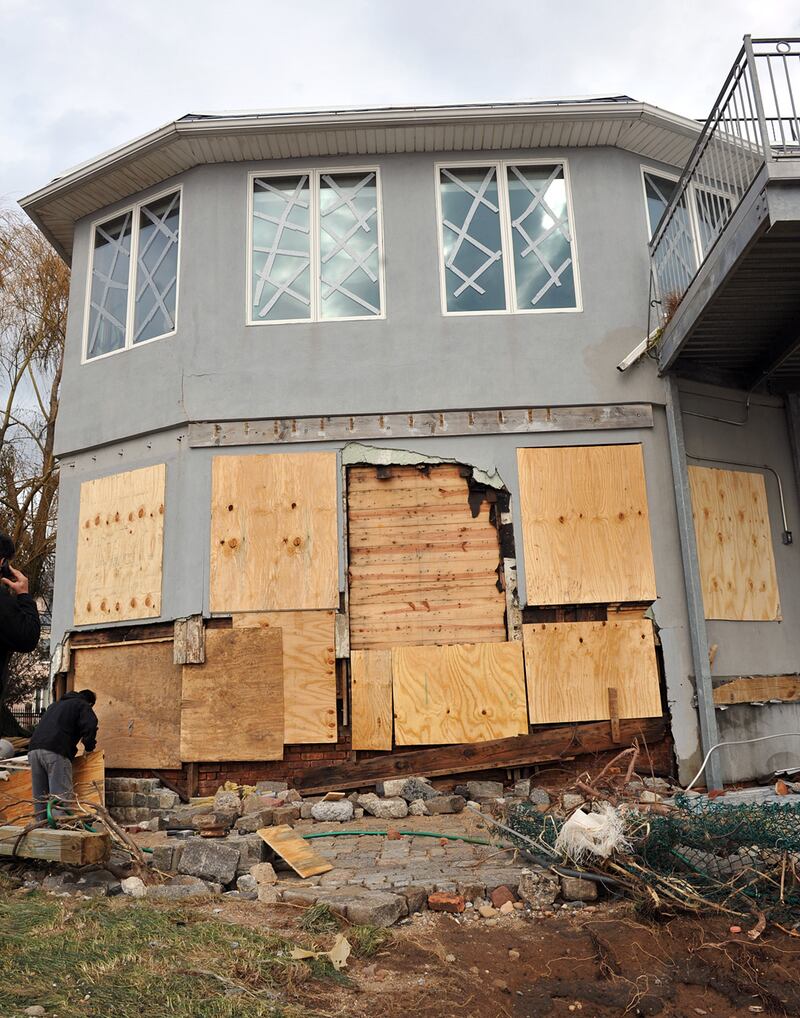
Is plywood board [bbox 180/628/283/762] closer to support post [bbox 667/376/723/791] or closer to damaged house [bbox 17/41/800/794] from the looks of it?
damaged house [bbox 17/41/800/794]

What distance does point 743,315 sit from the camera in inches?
362

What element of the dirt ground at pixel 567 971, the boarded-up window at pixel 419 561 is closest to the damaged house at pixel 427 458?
the boarded-up window at pixel 419 561

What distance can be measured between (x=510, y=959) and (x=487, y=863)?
1.80m

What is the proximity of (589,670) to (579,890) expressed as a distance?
4026 millimetres

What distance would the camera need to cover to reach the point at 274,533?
9.83 metres

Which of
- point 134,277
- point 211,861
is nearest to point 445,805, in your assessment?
point 211,861

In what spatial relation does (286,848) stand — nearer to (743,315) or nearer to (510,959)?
(510,959)

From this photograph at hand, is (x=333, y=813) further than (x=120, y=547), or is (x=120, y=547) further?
(x=120, y=547)

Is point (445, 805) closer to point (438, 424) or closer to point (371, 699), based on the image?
point (371, 699)

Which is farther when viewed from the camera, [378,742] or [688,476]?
[688,476]

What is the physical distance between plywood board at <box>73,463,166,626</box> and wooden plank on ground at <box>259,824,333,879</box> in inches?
144

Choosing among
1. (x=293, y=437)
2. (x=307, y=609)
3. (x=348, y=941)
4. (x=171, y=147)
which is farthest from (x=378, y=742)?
(x=171, y=147)

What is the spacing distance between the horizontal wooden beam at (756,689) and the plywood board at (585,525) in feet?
4.24

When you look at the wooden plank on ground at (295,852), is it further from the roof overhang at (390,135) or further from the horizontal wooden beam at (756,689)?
the roof overhang at (390,135)
